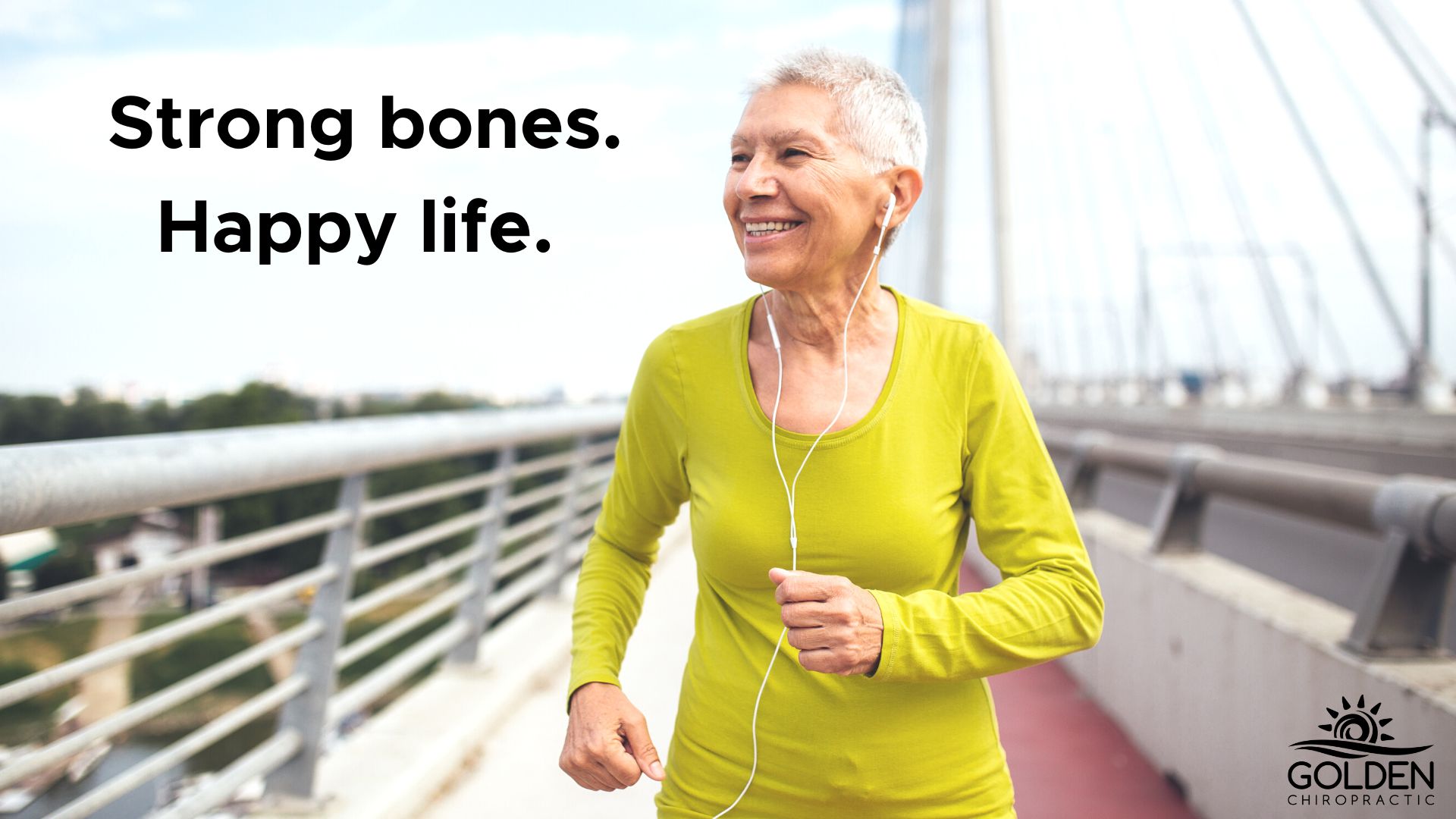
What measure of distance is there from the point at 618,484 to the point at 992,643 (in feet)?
2.03

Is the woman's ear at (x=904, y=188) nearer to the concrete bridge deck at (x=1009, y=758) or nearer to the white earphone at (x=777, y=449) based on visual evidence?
the white earphone at (x=777, y=449)

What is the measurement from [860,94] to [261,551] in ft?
7.12

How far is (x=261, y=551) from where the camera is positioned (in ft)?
10.5

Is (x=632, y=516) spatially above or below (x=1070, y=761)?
above

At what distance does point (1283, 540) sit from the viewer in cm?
1336

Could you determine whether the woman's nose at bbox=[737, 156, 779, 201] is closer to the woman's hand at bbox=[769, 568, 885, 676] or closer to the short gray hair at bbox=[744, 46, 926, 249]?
the short gray hair at bbox=[744, 46, 926, 249]

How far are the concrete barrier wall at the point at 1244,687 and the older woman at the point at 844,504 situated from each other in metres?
1.10

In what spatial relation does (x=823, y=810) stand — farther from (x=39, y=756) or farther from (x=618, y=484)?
(x=39, y=756)

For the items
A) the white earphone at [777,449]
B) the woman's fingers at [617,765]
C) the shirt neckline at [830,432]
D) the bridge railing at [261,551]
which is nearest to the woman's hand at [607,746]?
the woman's fingers at [617,765]

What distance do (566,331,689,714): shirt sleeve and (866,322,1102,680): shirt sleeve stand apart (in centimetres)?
40

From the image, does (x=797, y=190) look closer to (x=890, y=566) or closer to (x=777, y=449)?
(x=777, y=449)

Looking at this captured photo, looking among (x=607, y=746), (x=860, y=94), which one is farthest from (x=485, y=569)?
(x=860, y=94)

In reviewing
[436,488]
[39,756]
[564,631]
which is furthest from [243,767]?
[564,631]

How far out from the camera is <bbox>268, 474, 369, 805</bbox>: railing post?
3.21 metres
